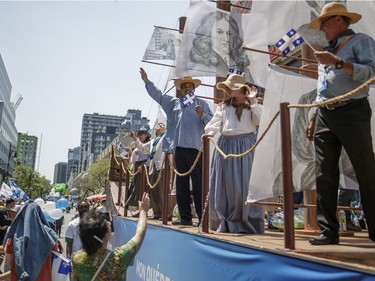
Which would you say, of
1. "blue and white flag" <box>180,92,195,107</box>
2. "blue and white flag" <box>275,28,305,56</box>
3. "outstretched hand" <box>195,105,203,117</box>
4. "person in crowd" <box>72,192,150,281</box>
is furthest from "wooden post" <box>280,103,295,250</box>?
"blue and white flag" <box>180,92,195,107</box>

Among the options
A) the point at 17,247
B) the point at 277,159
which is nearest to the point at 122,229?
the point at 17,247

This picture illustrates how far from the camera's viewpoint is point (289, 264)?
6.18 ft

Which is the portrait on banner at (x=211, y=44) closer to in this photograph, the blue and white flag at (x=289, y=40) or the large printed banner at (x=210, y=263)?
the blue and white flag at (x=289, y=40)

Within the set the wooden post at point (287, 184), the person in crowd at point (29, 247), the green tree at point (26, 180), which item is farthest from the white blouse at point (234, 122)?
the green tree at point (26, 180)

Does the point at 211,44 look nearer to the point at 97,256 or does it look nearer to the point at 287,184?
the point at 287,184

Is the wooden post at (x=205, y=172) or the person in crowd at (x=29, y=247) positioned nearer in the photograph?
the wooden post at (x=205, y=172)

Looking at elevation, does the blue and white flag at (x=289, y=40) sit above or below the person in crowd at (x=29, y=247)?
above

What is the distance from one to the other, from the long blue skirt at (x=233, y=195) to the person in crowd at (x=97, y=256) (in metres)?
1.41

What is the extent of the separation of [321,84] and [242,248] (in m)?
1.25

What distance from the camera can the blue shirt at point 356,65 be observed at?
7.64 feet

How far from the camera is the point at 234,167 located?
12.2 ft

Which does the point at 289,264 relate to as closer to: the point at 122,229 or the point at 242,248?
the point at 242,248

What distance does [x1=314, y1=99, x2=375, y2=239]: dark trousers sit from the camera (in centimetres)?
237

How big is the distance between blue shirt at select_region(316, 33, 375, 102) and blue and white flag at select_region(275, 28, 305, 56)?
45.4 inches
